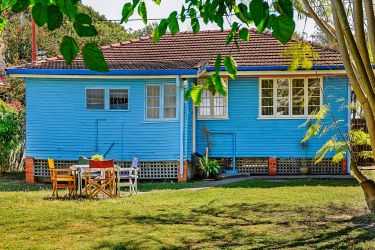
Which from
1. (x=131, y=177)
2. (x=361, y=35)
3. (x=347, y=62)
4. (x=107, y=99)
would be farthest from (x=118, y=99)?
(x=361, y=35)

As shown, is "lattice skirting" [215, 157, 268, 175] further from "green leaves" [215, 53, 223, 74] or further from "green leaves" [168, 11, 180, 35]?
"green leaves" [215, 53, 223, 74]

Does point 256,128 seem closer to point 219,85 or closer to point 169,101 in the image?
point 169,101

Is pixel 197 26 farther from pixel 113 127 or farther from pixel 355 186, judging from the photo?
pixel 113 127

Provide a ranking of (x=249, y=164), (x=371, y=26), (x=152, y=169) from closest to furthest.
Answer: (x=371, y=26) → (x=152, y=169) → (x=249, y=164)

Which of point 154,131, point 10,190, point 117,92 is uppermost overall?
point 117,92

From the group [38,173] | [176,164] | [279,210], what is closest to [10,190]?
[38,173]

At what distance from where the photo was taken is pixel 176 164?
54.6 ft

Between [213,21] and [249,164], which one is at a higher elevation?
[213,21]

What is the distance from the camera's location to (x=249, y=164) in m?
18.2

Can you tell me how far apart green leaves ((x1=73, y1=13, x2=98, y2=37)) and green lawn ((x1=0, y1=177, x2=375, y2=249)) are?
242 inches

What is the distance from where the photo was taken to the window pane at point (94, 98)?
16.8m

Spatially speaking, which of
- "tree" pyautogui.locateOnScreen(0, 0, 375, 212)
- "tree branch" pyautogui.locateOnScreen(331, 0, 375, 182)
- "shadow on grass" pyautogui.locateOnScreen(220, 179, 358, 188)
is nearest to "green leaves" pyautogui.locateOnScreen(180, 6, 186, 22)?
"tree" pyautogui.locateOnScreen(0, 0, 375, 212)

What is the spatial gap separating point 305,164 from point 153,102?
5.48 metres

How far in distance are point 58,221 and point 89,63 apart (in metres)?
8.40
